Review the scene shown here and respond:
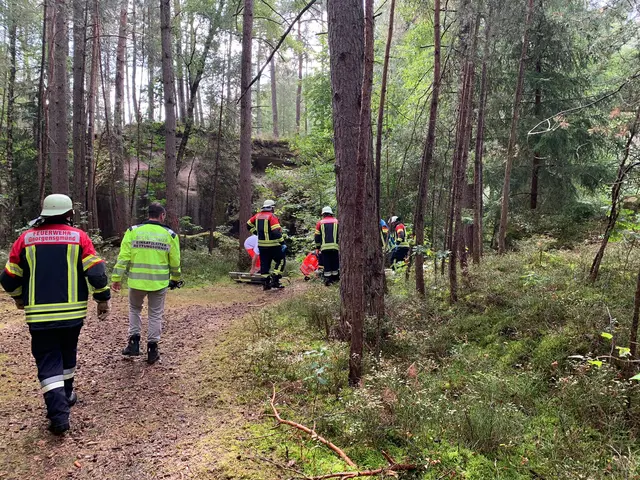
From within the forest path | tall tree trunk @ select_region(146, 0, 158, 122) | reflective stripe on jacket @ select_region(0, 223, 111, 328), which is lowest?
the forest path

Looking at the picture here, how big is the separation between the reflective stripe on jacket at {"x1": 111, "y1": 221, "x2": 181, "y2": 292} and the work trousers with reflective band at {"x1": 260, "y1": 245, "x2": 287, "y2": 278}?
5.19 meters

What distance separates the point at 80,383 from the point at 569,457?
5228mm

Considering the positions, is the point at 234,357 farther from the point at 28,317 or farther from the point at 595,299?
the point at 595,299

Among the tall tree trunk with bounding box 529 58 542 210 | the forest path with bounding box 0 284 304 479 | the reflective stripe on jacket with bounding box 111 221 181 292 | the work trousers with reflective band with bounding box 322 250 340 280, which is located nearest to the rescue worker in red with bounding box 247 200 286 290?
the work trousers with reflective band with bounding box 322 250 340 280

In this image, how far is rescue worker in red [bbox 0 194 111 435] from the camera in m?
3.76

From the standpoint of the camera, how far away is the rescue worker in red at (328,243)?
399 inches

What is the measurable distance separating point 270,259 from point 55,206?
706 cm

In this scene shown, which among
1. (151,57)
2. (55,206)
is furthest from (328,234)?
(151,57)

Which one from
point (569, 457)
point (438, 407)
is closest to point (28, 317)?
point (438, 407)

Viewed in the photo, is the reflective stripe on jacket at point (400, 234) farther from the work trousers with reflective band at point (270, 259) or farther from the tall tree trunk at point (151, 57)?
the tall tree trunk at point (151, 57)

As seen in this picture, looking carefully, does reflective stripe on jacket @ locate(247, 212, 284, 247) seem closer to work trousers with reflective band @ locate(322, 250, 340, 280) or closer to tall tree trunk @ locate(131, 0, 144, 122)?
work trousers with reflective band @ locate(322, 250, 340, 280)

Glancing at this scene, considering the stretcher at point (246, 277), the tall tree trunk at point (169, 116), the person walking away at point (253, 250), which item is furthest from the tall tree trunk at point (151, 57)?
the stretcher at point (246, 277)

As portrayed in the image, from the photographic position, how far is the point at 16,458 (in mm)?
3326

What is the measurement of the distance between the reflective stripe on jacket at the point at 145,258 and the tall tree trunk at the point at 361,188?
2.89 metres
